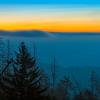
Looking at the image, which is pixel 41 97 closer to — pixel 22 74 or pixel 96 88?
pixel 22 74

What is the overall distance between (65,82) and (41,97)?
86522 millimetres

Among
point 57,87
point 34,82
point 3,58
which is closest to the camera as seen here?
point 34,82

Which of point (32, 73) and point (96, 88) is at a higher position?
point (32, 73)

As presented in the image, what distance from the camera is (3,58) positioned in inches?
3814

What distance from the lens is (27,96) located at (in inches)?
1732

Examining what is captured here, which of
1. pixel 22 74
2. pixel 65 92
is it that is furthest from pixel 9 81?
pixel 65 92

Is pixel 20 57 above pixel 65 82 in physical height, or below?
above

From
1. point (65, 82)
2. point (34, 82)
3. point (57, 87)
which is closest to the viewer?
point (34, 82)

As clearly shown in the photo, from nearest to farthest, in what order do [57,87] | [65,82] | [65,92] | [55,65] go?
[65,92], [57,87], [65,82], [55,65]

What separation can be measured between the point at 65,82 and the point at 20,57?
81128mm

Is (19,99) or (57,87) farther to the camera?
(57,87)

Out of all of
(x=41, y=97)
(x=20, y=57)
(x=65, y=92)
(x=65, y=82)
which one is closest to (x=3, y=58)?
(x=65, y=92)

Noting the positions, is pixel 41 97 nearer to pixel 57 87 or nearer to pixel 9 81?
pixel 9 81

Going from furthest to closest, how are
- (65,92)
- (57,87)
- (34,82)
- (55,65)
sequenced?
(55,65) < (57,87) < (65,92) < (34,82)
